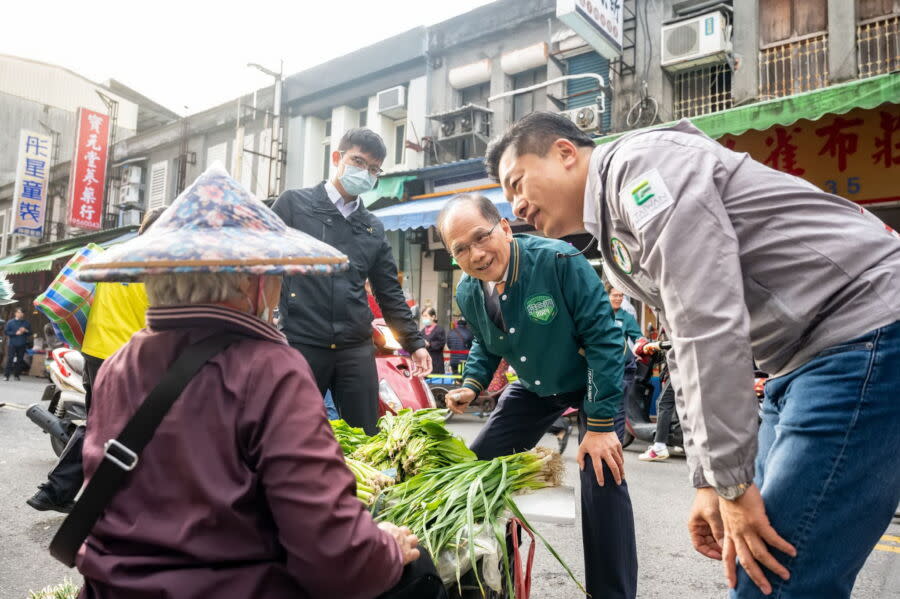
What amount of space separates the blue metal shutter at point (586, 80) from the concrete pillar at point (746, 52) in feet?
7.90

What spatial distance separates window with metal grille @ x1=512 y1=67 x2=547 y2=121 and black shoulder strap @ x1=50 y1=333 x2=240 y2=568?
13.4 m

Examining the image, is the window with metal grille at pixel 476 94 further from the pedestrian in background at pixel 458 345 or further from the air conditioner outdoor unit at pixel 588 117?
the pedestrian in background at pixel 458 345

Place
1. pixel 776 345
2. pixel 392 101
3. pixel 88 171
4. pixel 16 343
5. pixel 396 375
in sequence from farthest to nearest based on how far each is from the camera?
pixel 88 171
pixel 16 343
pixel 392 101
pixel 396 375
pixel 776 345

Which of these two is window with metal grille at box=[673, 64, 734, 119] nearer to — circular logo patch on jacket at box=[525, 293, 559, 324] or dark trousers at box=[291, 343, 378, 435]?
dark trousers at box=[291, 343, 378, 435]

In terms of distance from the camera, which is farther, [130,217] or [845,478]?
[130,217]

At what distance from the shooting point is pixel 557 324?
107 inches

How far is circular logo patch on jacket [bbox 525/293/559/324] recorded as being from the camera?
271 centimetres

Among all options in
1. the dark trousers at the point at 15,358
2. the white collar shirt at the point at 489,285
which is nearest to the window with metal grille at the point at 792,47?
the white collar shirt at the point at 489,285

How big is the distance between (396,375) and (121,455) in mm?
6010

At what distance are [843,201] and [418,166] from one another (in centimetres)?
1423

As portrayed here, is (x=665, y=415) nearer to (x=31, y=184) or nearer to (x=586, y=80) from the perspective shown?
(x=586, y=80)

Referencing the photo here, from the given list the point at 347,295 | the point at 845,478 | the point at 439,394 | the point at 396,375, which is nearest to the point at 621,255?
the point at 845,478

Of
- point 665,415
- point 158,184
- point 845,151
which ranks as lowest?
point 665,415

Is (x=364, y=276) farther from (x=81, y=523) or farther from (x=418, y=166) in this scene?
(x=418, y=166)
